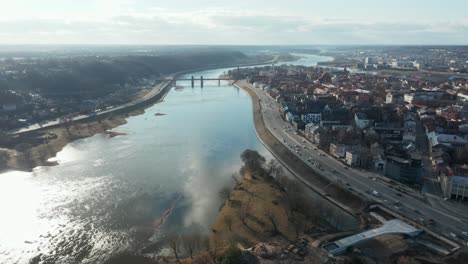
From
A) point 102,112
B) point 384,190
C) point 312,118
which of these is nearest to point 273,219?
point 384,190

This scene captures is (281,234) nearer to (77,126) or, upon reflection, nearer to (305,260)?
(305,260)

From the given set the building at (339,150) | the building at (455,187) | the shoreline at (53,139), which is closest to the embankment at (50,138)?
the shoreline at (53,139)

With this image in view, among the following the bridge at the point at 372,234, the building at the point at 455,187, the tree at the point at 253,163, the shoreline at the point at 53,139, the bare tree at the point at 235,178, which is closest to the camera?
the bridge at the point at 372,234

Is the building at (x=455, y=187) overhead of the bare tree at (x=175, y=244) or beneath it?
overhead

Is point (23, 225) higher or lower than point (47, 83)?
lower

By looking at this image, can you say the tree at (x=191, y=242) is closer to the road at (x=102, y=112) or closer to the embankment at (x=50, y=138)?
the embankment at (x=50, y=138)

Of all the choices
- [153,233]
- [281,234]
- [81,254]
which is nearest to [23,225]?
[81,254]
